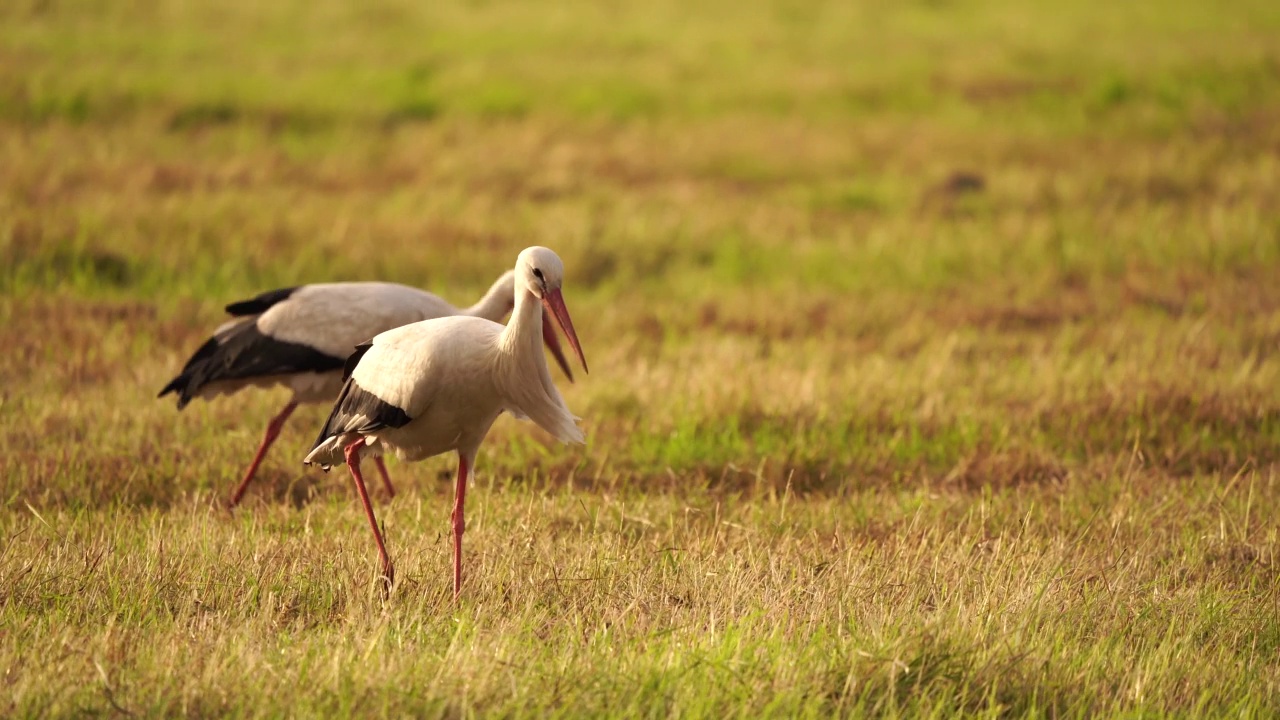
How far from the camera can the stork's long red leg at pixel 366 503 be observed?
3.84 metres

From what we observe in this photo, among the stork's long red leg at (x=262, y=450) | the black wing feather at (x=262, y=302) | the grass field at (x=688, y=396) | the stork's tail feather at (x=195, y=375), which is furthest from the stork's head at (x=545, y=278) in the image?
the stork's tail feather at (x=195, y=375)

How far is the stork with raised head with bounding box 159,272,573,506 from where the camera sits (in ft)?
16.6

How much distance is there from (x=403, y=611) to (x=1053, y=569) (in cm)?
190

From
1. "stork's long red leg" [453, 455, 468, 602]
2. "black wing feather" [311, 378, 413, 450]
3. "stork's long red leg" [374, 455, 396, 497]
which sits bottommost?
"stork's long red leg" [374, 455, 396, 497]

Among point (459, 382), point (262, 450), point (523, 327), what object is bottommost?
point (262, 450)

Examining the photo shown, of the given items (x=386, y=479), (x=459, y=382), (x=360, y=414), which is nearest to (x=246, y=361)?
(x=386, y=479)

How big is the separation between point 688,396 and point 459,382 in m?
2.20

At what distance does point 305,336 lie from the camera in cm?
511

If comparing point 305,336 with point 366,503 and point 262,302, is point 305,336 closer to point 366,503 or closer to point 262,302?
point 262,302

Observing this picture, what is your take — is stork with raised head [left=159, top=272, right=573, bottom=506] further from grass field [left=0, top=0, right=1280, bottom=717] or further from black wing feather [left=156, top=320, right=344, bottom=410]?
grass field [left=0, top=0, right=1280, bottom=717]

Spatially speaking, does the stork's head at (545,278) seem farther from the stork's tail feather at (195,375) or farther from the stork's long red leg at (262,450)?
the stork's tail feather at (195,375)

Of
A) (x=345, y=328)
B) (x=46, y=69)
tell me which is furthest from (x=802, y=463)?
(x=46, y=69)

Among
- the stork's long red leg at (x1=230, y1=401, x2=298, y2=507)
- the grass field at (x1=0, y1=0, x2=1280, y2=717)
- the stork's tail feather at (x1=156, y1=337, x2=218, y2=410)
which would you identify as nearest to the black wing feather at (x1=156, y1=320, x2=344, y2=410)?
the stork's tail feather at (x1=156, y1=337, x2=218, y2=410)

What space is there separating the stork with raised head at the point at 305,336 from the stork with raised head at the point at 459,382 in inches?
36.2
